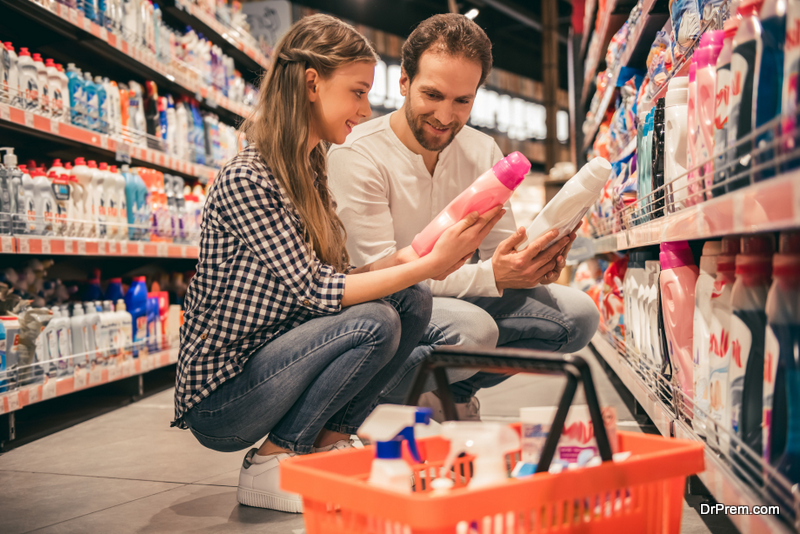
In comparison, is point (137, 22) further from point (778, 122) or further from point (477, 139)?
point (778, 122)

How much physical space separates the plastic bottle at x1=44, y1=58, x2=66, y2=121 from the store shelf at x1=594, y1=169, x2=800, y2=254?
228 centimetres

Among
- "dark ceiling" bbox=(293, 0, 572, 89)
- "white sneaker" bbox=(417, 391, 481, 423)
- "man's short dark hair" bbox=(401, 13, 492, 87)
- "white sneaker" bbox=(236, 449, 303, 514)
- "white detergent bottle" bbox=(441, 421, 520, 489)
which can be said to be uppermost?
"dark ceiling" bbox=(293, 0, 572, 89)

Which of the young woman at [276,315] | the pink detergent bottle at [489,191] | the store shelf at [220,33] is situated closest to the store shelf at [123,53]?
the store shelf at [220,33]

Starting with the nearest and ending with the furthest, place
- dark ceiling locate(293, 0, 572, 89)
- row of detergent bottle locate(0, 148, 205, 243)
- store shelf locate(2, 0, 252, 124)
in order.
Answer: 1. row of detergent bottle locate(0, 148, 205, 243)
2. store shelf locate(2, 0, 252, 124)
3. dark ceiling locate(293, 0, 572, 89)

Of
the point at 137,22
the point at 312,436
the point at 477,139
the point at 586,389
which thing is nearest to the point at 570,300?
the point at 477,139

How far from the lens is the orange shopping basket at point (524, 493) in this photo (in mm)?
635

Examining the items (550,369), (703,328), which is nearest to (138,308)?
(703,328)

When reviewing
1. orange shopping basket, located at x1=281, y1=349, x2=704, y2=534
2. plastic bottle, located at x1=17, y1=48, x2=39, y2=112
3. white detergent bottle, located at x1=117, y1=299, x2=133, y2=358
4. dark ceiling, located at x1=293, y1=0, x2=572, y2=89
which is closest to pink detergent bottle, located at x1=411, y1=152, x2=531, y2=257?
orange shopping basket, located at x1=281, y1=349, x2=704, y2=534

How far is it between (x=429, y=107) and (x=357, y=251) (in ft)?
1.54

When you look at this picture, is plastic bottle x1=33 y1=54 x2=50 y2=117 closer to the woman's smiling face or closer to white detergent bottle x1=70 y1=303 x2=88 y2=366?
white detergent bottle x1=70 y1=303 x2=88 y2=366

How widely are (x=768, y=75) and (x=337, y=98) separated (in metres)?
0.95

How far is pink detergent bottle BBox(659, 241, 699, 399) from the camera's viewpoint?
132 centimetres

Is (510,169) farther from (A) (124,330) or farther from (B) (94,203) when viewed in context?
(A) (124,330)

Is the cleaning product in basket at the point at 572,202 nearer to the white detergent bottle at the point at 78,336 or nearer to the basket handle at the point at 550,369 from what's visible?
the basket handle at the point at 550,369
